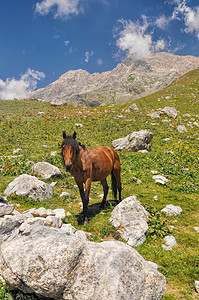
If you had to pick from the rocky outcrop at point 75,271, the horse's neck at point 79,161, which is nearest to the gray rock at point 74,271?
the rocky outcrop at point 75,271

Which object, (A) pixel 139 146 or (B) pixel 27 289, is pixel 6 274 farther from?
(A) pixel 139 146

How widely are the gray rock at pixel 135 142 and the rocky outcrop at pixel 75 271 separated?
58.7 ft

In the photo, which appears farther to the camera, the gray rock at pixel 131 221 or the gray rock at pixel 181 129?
the gray rock at pixel 181 129

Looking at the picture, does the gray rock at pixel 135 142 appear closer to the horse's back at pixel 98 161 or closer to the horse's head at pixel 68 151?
the horse's back at pixel 98 161

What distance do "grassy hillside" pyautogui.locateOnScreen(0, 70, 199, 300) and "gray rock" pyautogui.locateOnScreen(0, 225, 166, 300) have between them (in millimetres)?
1800

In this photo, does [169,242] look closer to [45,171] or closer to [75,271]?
[75,271]

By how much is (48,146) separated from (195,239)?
18310 millimetres

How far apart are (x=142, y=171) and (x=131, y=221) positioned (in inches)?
347

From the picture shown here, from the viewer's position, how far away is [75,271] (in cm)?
364

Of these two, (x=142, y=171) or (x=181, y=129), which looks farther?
(x=181, y=129)

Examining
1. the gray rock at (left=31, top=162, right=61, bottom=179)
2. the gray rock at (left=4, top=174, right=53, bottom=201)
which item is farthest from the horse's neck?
the gray rock at (left=31, top=162, right=61, bottom=179)

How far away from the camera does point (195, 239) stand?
737 centimetres

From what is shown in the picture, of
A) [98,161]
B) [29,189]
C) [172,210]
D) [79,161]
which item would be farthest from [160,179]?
[29,189]

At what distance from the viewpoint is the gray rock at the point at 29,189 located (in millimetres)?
10266
